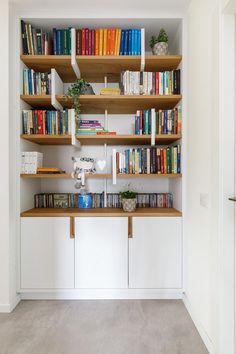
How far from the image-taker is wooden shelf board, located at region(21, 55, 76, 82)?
6.91 feet

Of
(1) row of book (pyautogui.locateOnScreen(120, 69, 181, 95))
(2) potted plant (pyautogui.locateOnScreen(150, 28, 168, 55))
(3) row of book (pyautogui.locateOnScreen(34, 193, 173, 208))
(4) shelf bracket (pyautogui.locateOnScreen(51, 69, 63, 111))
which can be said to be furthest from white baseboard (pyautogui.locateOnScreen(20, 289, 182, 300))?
(2) potted plant (pyautogui.locateOnScreen(150, 28, 168, 55))

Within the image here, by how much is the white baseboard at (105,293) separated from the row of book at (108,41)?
6.91ft

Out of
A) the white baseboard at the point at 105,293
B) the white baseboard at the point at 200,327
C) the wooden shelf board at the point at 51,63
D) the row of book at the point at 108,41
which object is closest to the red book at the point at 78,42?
the row of book at the point at 108,41

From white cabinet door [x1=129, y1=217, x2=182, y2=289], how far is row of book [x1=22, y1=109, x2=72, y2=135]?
1.07m

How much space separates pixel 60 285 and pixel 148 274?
2.56 feet

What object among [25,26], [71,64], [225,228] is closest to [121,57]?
[71,64]

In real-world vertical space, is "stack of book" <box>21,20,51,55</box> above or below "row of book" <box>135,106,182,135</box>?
above

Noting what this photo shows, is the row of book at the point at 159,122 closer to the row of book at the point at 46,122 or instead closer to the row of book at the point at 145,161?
the row of book at the point at 145,161

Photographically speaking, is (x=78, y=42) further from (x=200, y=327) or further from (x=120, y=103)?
(x=200, y=327)

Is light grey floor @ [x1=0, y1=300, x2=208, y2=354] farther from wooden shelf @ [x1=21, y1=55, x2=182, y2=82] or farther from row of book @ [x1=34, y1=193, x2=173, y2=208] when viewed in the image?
wooden shelf @ [x1=21, y1=55, x2=182, y2=82]

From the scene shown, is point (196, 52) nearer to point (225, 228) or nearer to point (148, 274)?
point (225, 228)

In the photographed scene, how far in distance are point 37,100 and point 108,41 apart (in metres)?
0.82

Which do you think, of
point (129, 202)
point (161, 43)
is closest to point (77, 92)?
point (161, 43)

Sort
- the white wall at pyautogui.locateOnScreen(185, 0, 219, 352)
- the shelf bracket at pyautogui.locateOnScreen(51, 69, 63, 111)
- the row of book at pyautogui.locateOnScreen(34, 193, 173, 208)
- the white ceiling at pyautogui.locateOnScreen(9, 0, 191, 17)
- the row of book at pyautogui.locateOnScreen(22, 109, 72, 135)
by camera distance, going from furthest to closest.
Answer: the row of book at pyautogui.locateOnScreen(34, 193, 173, 208) → the row of book at pyautogui.locateOnScreen(22, 109, 72, 135) → the shelf bracket at pyautogui.locateOnScreen(51, 69, 63, 111) → the white ceiling at pyautogui.locateOnScreen(9, 0, 191, 17) → the white wall at pyautogui.locateOnScreen(185, 0, 219, 352)
